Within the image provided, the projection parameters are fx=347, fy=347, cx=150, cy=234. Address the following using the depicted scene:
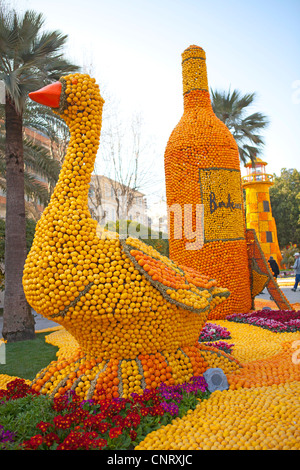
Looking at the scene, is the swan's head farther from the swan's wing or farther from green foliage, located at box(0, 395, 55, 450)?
green foliage, located at box(0, 395, 55, 450)

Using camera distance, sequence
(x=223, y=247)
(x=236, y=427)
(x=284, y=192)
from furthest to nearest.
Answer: (x=284, y=192), (x=223, y=247), (x=236, y=427)

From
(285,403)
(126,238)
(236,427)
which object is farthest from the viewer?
(126,238)

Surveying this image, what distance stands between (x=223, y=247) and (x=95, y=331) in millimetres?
4982

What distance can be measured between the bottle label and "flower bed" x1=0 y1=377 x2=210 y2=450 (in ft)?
15.4

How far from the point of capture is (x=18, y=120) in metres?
7.70

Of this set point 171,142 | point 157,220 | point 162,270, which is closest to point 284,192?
point 157,220

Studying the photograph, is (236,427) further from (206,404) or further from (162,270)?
(162,270)

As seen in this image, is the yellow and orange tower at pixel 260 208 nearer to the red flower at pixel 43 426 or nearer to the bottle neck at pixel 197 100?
the bottle neck at pixel 197 100

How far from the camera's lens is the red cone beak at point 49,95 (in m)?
3.25

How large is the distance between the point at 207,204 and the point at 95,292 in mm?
5169

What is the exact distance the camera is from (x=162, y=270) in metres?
3.43

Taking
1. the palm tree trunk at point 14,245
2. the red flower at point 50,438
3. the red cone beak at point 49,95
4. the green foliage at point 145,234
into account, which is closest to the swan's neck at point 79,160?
the red cone beak at point 49,95

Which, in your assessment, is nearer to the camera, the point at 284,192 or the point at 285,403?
the point at 285,403

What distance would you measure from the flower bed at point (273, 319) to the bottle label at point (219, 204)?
173 cm
